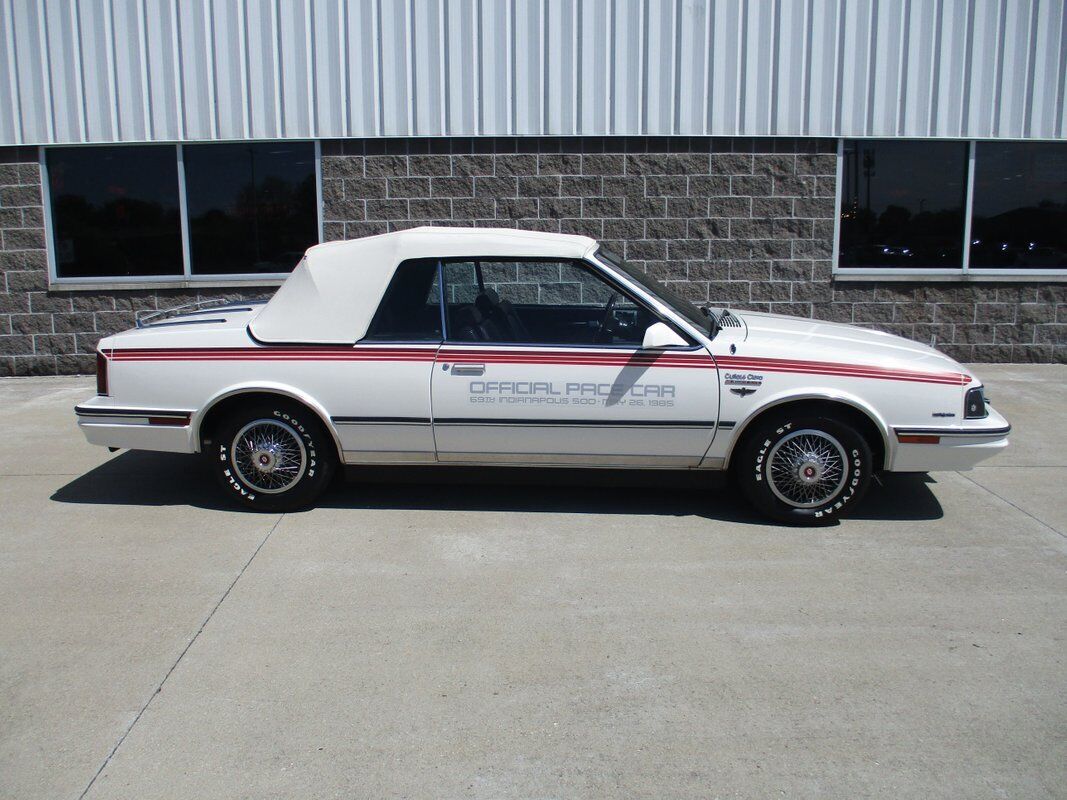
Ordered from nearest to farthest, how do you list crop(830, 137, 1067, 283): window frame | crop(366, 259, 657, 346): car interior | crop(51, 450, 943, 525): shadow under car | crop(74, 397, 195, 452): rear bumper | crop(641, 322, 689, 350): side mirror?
crop(641, 322, 689, 350): side mirror, crop(366, 259, 657, 346): car interior, crop(74, 397, 195, 452): rear bumper, crop(51, 450, 943, 525): shadow under car, crop(830, 137, 1067, 283): window frame

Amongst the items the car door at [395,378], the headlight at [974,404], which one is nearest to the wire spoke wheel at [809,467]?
the headlight at [974,404]

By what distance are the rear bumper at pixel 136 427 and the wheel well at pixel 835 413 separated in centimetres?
329

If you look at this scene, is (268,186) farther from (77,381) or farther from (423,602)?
(423,602)

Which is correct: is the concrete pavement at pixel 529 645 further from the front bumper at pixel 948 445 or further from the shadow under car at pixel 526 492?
the front bumper at pixel 948 445

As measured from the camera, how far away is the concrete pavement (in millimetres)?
3387

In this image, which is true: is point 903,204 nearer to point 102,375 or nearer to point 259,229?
point 259,229

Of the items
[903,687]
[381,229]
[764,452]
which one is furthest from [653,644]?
[381,229]

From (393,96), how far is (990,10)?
627 cm

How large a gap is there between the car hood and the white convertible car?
2 centimetres

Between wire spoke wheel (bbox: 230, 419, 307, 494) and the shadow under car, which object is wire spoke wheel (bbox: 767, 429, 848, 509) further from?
wire spoke wheel (bbox: 230, 419, 307, 494)

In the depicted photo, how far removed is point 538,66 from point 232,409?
A: 5.89 m

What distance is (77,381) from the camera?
34.6ft

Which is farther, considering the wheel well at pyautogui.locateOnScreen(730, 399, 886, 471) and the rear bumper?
the rear bumper

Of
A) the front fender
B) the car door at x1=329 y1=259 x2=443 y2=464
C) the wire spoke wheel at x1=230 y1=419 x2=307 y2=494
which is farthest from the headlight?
the wire spoke wheel at x1=230 y1=419 x2=307 y2=494
